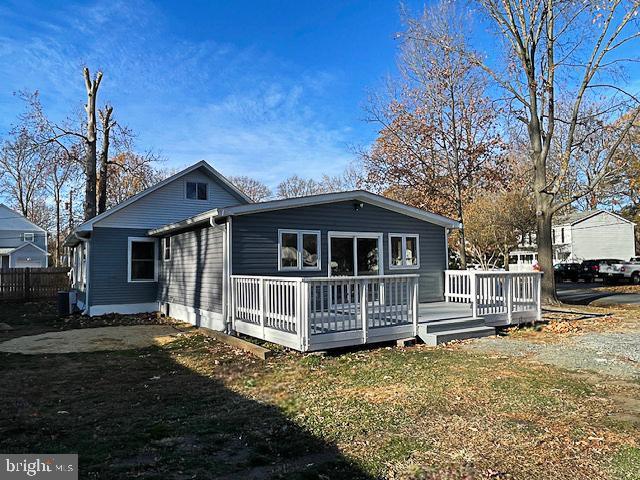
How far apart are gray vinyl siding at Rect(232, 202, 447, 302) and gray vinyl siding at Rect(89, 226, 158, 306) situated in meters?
6.47

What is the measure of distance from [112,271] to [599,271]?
91.6 feet

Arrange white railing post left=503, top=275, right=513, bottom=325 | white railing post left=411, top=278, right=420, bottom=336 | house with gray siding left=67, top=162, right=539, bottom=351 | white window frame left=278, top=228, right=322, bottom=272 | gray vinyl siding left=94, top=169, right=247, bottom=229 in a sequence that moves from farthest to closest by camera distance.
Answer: gray vinyl siding left=94, top=169, right=247, bottom=229 < white window frame left=278, top=228, right=322, bottom=272 < white railing post left=503, top=275, right=513, bottom=325 < white railing post left=411, top=278, right=420, bottom=336 < house with gray siding left=67, top=162, right=539, bottom=351

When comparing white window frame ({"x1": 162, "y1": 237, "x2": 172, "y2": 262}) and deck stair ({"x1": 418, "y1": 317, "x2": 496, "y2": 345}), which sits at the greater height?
white window frame ({"x1": 162, "y1": 237, "x2": 172, "y2": 262})

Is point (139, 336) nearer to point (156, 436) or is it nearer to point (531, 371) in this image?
point (156, 436)

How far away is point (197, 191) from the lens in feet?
53.4

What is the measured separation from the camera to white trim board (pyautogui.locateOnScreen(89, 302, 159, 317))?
14.3m

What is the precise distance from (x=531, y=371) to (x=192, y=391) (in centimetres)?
463

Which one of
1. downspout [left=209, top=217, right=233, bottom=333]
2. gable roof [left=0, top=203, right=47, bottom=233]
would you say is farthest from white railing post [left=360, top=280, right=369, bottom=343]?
gable roof [left=0, top=203, right=47, bottom=233]

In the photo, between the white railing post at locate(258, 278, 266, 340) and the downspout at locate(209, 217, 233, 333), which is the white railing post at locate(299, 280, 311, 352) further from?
the downspout at locate(209, 217, 233, 333)

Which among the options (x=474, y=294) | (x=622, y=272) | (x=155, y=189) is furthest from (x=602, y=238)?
(x=155, y=189)

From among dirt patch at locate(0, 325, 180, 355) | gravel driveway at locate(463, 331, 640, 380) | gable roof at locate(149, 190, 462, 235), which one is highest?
gable roof at locate(149, 190, 462, 235)

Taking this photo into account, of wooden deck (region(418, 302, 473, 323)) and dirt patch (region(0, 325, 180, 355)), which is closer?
dirt patch (region(0, 325, 180, 355))

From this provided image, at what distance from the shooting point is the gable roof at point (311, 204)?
9828 millimetres

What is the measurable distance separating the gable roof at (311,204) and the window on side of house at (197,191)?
2.51 metres
